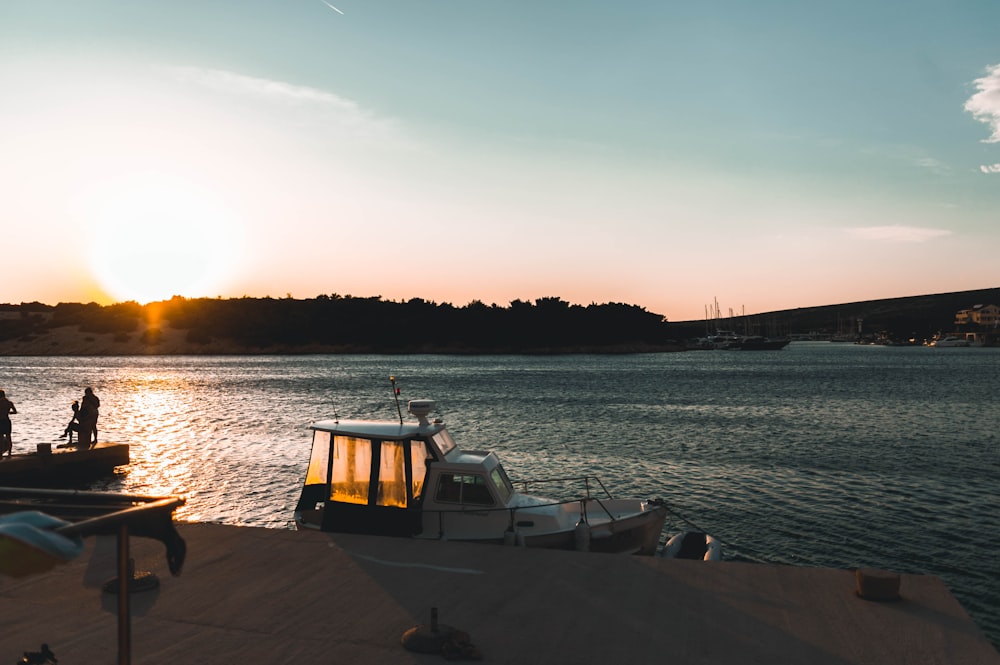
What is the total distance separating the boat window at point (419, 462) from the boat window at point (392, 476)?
23cm

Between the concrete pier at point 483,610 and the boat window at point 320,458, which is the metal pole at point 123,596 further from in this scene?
the boat window at point 320,458

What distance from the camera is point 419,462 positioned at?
14859 mm

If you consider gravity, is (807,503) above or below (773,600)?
below

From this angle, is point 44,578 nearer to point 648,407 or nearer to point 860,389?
point 648,407

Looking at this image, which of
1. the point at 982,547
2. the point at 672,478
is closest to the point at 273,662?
the point at 982,547

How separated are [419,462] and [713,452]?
91.4ft

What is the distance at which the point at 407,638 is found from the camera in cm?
877

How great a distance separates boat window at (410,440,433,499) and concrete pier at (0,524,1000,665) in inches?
80.0

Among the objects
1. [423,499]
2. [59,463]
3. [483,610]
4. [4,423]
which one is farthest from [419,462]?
[4,423]

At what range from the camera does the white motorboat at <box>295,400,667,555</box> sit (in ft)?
48.1

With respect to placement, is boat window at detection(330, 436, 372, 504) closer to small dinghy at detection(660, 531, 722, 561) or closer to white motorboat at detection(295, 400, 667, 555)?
white motorboat at detection(295, 400, 667, 555)

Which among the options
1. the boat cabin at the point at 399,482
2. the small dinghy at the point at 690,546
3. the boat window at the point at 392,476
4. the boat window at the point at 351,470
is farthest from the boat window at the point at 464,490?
the small dinghy at the point at 690,546

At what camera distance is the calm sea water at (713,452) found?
22375 millimetres

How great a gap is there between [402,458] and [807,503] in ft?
60.7
